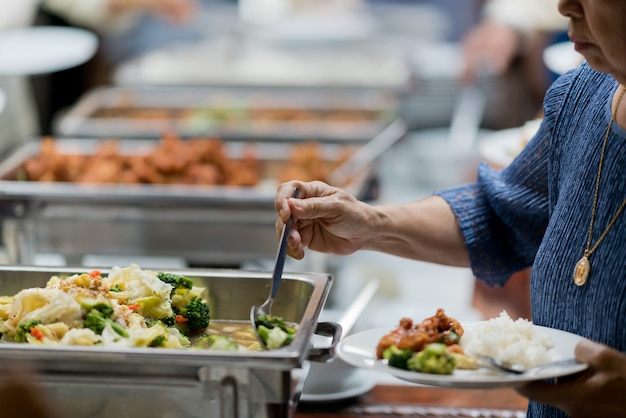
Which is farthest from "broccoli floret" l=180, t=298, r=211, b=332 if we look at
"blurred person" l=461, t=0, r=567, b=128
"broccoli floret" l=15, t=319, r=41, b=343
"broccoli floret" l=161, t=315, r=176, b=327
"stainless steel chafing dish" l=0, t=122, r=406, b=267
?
"blurred person" l=461, t=0, r=567, b=128

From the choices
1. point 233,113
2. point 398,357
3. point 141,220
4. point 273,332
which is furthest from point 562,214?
point 233,113

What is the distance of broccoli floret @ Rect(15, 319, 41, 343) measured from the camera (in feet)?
4.65

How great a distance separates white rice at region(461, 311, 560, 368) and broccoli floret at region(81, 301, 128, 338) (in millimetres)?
514

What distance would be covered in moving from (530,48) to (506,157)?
3021 millimetres

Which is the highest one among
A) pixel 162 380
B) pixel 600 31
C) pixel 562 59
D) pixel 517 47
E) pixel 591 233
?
pixel 517 47

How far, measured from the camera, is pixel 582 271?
1.48m

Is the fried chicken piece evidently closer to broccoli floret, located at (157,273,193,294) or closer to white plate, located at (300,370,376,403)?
broccoli floret, located at (157,273,193,294)

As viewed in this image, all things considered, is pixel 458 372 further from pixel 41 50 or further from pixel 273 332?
pixel 41 50

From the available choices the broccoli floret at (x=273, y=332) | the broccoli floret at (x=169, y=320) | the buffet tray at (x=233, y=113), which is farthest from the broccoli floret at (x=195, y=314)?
the buffet tray at (x=233, y=113)

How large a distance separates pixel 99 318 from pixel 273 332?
26 cm

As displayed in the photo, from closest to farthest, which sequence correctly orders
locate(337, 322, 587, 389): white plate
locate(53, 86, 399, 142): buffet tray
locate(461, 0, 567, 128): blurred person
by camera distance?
1. locate(337, 322, 587, 389): white plate
2. locate(53, 86, 399, 142): buffet tray
3. locate(461, 0, 567, 128): blurred person

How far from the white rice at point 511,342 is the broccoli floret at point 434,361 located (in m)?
0.06

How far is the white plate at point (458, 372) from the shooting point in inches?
50.1

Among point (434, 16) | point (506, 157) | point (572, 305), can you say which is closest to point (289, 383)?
point (572, 305)
